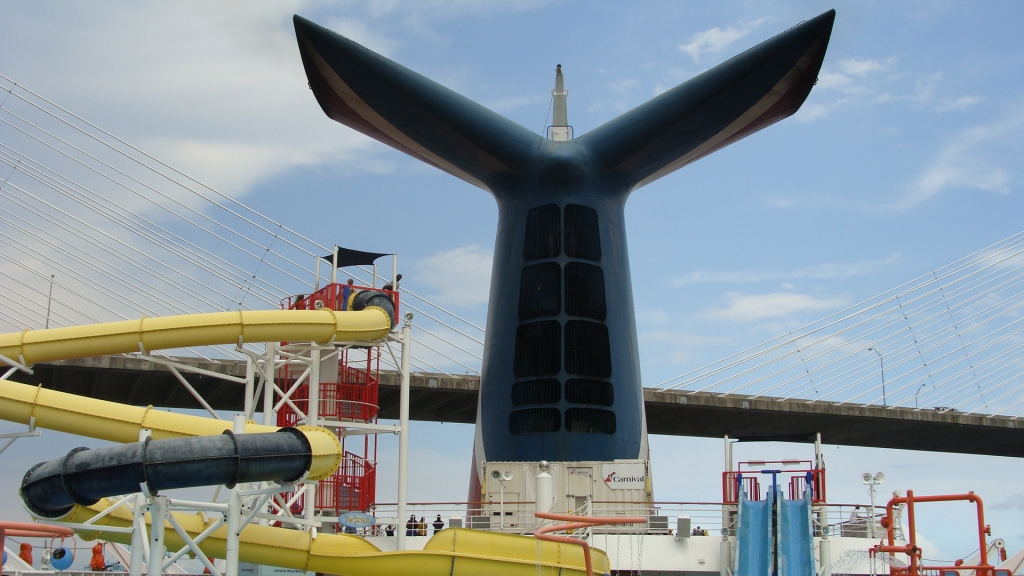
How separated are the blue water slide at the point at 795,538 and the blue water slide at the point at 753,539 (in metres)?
0.30

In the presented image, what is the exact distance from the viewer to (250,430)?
66.3 feet

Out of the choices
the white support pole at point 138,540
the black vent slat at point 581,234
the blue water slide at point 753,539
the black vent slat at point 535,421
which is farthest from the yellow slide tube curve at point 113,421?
the black vent slat at point 581,234

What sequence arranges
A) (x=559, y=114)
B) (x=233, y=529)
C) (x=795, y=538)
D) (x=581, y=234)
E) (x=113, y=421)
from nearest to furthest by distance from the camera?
(x=233, y=529) → (x=113, y=421) → (x=795, y=538) → (x=581, y=234) → (x=559, y=114)

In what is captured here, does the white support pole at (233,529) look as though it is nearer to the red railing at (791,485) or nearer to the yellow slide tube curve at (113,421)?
the yellow slide tube curve at (113,421)

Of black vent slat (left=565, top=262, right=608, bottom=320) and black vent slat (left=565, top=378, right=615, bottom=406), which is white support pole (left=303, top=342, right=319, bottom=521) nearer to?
black vent slat (left=565, top=378, right=615, bottom=406)

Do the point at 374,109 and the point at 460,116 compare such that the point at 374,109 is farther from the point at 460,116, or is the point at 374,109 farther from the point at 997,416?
the point at 997,416

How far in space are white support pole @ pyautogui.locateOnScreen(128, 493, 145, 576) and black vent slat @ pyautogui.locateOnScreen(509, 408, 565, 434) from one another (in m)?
12.0

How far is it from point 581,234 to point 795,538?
32.1 feet

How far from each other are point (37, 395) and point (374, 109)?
40.1 ft

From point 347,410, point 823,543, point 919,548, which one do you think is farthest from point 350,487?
point 919,548

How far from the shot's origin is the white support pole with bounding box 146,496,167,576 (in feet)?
57.7

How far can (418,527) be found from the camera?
28.1 m

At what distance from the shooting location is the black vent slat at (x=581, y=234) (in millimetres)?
28922

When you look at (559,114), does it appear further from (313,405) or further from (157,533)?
(157,533)
